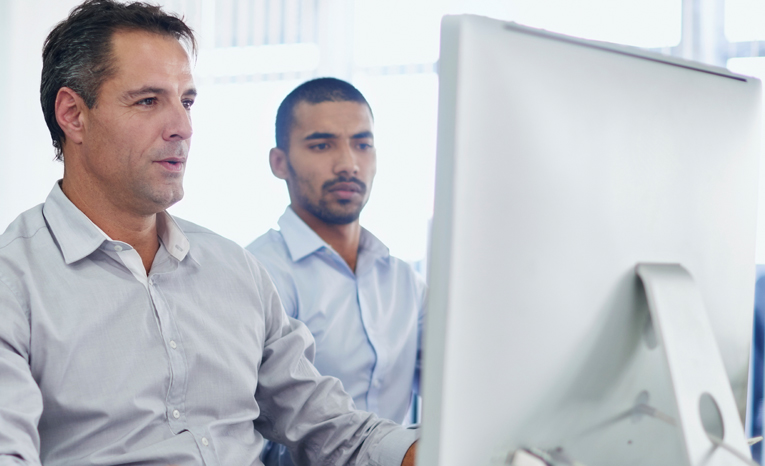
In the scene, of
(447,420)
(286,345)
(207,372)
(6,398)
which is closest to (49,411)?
(6,398)

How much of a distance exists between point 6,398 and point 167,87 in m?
0.56

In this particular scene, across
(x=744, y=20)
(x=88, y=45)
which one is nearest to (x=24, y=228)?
(x=88, y=45)

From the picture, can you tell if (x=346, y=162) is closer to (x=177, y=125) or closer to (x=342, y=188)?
(x=342, y=188)

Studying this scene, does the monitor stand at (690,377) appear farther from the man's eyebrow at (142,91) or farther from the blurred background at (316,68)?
the blurred background at (316,68)

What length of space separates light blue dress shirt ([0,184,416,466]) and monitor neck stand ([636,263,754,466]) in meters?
0.49

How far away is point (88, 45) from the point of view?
1078 millimetres

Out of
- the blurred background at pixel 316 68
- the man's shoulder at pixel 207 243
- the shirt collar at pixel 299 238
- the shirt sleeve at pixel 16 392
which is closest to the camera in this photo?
the shirt sleeve at pixel 16 392

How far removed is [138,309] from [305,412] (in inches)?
13.0

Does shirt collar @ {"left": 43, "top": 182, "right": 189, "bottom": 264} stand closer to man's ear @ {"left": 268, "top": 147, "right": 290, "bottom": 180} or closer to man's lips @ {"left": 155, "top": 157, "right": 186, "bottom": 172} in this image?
man's lips @ {"left": 155, "top": 157, "right": 186, "bottom": 172}

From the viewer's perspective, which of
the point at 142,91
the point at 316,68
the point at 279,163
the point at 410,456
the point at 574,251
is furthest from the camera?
the point at 316,68

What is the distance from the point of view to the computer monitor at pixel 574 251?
46cm

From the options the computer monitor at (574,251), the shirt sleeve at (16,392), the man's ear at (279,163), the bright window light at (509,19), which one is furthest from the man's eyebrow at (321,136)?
the bright window light at (509,19)

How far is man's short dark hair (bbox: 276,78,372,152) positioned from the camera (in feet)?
5.71

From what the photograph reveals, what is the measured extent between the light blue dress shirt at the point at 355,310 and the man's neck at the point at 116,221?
1.50 feet
